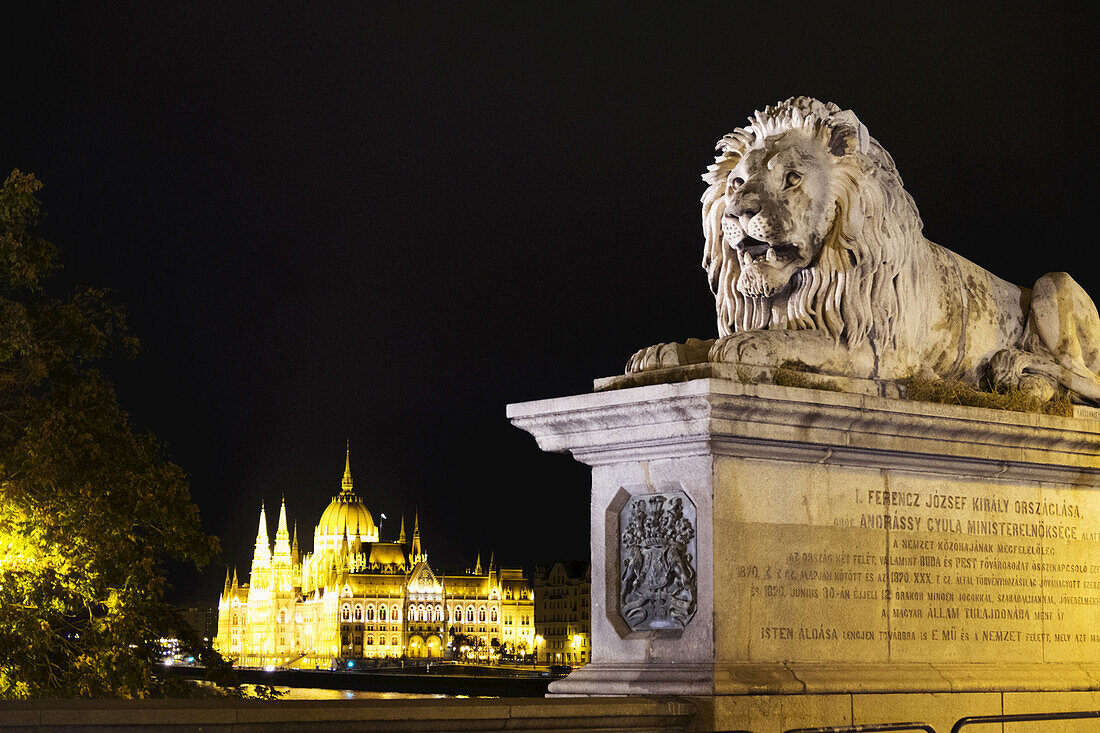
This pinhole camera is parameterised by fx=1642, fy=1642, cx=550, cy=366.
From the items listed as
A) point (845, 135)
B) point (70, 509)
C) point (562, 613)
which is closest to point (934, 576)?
point (845, 135)

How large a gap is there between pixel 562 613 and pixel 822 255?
18474 cm

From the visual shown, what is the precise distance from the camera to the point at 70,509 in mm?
24266

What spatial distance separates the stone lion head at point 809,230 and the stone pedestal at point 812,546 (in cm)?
93

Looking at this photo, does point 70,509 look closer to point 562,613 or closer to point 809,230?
point 809,230

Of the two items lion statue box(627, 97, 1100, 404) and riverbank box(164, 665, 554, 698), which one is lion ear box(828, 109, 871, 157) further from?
riverbank box(164, 665, 554, 698)

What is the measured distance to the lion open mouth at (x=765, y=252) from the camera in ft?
34.4

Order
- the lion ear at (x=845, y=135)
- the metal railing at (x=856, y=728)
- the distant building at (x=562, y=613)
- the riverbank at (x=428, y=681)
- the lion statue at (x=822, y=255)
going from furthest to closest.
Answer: the distant building at (x=562, y=613) → the riverbank at (x=428, y=681) → the lion ear at (x=845, y=135) → the lion statue at (x=822, y=255) → the metal railing at (x=856, y=728)

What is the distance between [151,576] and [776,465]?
17471mm

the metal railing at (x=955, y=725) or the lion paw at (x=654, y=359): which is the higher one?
the lion paw at (x=654, y=359)

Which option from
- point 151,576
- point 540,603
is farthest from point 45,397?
point 540,603

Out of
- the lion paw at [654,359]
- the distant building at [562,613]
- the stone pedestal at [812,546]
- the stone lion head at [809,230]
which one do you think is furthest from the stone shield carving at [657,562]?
the distant building at [562,613]

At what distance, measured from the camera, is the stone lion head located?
34.3 ft

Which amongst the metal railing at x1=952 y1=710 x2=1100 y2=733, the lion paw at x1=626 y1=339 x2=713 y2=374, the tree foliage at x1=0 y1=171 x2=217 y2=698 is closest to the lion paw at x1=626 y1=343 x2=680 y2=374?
the lion paw at x1=626 y1=339 x2=713 y2=374

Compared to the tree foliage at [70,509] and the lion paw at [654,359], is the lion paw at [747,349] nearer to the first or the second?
the lion paw at [654,359]
